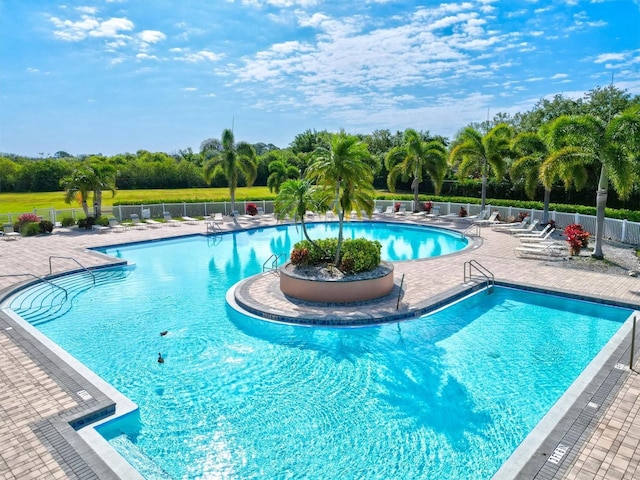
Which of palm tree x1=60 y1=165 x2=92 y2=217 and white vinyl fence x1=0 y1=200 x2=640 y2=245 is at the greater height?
palm tree x1=60 y1=165 x2=92 y2=217

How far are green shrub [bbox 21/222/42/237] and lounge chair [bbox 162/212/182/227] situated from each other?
7.12 m

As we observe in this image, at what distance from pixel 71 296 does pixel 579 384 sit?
14348 mm

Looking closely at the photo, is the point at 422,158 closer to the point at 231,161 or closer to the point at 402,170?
the point at 402,170

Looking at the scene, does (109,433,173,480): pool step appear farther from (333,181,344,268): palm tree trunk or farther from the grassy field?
the grassy field

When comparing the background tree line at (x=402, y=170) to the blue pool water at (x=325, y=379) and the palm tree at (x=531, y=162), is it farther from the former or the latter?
the blue pool water at (x=325, y=379)

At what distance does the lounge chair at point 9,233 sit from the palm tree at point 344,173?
63.4ft

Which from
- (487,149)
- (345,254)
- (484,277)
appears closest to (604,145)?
(484,277)

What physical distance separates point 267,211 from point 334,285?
2231cm

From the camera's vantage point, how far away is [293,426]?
23.9 ft

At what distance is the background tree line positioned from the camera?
89.8 ft

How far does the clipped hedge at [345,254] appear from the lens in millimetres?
13359

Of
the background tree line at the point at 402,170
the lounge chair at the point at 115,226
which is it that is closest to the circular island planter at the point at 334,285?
the background tree line at the point at 402,170

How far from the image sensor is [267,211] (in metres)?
34.1

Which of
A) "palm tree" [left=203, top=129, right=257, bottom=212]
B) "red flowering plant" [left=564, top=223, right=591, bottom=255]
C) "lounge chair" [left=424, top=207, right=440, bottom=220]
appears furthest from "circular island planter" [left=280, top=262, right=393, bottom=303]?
"palm tree" [left=203, top=129, right=257, bottom=212]
